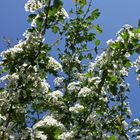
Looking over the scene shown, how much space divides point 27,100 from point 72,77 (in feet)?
22.9

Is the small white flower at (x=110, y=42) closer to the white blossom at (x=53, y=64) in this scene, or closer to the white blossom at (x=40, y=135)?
the white blossom at (x=53, y=64)

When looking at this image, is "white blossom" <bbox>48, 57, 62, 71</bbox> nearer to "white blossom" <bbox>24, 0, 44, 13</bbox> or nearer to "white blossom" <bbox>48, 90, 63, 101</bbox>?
"white blossom" <bbox>48, 90, 63, 101</bbox>

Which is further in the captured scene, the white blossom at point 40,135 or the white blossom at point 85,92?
the white blossom at point 85,92

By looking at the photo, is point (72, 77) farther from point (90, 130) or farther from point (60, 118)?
point (90, 130)

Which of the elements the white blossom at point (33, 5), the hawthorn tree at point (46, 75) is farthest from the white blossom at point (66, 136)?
the white blossom at point (33, 5)

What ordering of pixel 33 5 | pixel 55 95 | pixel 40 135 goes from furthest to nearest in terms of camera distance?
1. pixel 55 95
2. pixel 33 5
3. pixel 40 135

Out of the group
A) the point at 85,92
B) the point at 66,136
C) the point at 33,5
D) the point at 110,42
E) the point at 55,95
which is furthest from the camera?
the point at 55,95

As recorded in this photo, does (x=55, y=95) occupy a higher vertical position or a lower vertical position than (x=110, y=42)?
lower

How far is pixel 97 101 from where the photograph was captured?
6578 millimetres

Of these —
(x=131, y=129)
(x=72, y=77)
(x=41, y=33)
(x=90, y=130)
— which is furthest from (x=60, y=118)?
(x=72, y=77)

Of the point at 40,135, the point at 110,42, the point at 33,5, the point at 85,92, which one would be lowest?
the point at 40,135

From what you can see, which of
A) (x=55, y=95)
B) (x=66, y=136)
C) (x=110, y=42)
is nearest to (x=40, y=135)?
(x=66, y=136)

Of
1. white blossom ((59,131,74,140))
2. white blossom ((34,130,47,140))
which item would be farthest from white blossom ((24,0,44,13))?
white blossom ((34,130,47,140))

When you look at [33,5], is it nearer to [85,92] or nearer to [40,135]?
[85,92]
